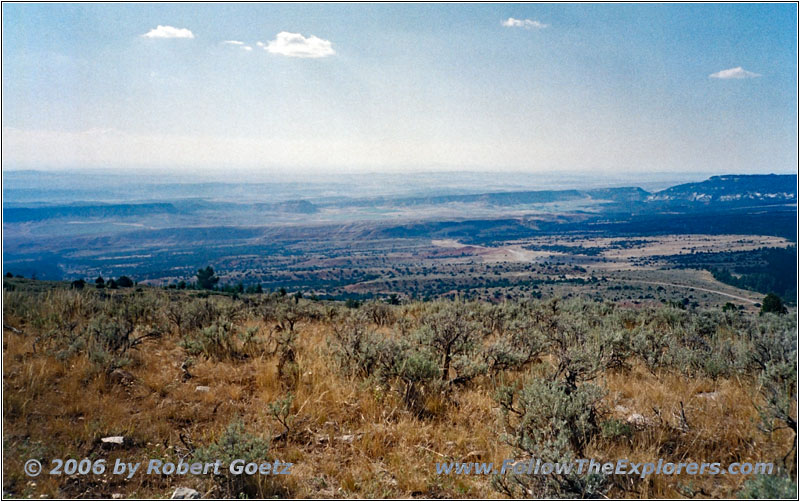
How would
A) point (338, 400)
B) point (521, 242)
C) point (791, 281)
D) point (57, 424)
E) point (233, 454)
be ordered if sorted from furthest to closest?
1. point (521, 242)
2. point (791, 281)
3. point (338, 400)
4. point (57, 424)
5. point (233, 454)

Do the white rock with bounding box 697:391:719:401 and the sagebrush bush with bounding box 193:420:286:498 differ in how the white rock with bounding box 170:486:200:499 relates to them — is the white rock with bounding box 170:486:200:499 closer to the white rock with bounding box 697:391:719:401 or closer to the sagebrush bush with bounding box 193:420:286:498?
the sagebrush bush with bounding box 193:420:286:498

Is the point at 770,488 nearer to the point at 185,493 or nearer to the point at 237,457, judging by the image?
the point at 237,457

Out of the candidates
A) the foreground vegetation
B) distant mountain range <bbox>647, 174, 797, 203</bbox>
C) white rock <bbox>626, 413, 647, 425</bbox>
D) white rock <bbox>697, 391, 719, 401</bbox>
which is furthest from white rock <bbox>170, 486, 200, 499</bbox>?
distant mountain range <bbox>647, 174, 797, 203</bbox>

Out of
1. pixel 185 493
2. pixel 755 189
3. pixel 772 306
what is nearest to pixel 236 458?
pixel 185 493

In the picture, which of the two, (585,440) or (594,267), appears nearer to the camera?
(585,440)

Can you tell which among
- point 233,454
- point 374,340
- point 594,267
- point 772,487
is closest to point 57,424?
point 233,454

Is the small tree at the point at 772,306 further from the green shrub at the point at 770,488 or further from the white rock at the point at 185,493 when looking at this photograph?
the white rock at the point at 185,493

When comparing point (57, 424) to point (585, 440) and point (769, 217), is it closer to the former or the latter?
point (585, 440)
